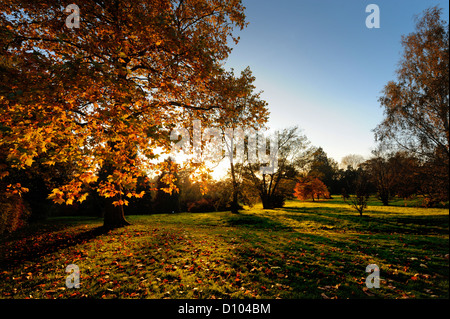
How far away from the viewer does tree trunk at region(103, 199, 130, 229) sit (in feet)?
44.4

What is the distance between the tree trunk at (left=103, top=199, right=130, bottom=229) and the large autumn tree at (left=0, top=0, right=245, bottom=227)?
8.58 m

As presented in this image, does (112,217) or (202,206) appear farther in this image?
(202,206)

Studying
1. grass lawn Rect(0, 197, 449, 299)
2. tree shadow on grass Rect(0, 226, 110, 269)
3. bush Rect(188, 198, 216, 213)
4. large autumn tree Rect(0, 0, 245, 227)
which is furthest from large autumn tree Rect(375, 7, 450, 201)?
bush Rect(188, 198, 216, 213)

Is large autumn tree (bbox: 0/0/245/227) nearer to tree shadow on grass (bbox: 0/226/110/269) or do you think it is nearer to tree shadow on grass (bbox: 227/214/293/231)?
tree shadow on grass (bbox: 0/226/110/269)

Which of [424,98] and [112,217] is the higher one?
[424,98]

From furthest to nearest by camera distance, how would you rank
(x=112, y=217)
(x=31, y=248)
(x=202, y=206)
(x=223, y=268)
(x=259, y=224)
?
(x=202, y=206)
(x=259, y=224)
(x=112, y=217)
(x=31, y=248)
(x=223, y=268)

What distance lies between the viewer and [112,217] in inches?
547

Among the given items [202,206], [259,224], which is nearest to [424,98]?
[259,224]

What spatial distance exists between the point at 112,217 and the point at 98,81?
13.1 metres

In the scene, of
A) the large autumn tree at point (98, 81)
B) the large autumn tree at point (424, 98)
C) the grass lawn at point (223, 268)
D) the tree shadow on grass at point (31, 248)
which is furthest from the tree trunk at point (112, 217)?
the large autumn tree at point (424, 98)

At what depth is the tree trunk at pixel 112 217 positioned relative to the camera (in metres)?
13.5

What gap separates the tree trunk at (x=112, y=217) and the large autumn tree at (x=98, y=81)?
338 inches

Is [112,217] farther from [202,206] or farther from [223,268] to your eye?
[202,206]

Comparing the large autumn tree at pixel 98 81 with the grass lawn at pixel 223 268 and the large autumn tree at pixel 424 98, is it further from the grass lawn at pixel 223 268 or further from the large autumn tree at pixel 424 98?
the large autumn tree at pixel 424 98
